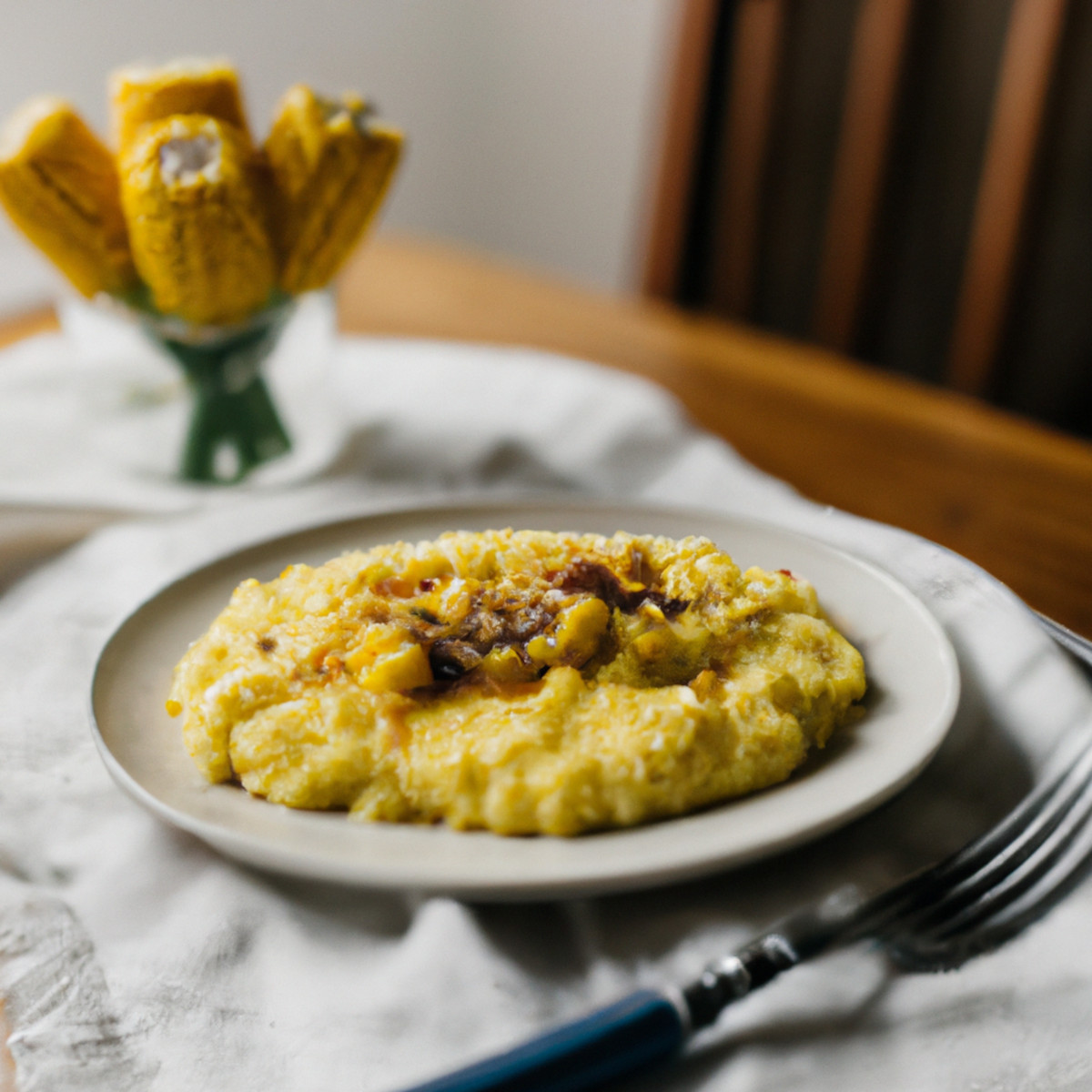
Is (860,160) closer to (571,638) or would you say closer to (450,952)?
(571,638)

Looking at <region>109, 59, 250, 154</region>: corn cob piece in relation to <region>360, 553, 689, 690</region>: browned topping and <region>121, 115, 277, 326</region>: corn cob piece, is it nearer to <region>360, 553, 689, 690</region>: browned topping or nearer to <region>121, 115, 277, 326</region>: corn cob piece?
<region>121, 115, 277, 326</region>: corn cob piece

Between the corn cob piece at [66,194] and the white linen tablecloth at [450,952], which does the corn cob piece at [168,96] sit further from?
the white linen tablecloth at [450,952]

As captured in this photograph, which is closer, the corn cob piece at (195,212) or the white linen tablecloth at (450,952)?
the white linen tablecloth at (450,952)

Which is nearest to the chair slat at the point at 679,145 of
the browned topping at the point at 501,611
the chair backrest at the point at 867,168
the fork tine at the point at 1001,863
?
the chair backrest at the point at 867,168

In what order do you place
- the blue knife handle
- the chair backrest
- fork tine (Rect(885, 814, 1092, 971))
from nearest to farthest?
the blue knife handle
fork tine (Rect(885, 814, 1092, 971))
the chair backrest

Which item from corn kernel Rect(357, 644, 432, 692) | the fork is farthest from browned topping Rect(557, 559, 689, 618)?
the fork

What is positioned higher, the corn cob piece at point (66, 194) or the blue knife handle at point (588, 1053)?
the corn cob piece at point (66, 194)

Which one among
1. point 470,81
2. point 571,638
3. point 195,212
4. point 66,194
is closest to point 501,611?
point 571,638
